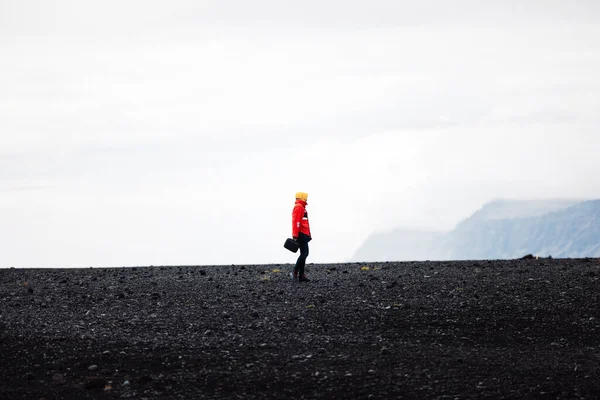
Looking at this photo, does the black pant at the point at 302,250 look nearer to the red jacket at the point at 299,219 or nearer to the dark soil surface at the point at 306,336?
the red jacket at the point at 299,219

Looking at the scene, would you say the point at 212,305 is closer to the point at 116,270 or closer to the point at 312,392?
the point at 312,392

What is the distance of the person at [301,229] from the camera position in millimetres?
26828

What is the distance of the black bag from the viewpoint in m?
26.8

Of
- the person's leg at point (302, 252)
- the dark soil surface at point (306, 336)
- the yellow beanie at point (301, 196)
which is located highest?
the yellow beanie at point (301, 196)

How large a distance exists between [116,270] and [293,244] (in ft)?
30.6

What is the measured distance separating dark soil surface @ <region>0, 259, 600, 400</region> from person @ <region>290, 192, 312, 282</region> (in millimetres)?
643

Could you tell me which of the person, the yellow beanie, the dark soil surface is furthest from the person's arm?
the dark soil surface

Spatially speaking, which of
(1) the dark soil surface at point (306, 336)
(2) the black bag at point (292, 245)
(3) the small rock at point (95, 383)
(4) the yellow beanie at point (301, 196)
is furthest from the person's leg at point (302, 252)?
(3) the small rock at point (95, 383)

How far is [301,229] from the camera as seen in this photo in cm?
2695

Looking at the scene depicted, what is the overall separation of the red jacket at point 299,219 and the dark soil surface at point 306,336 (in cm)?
171

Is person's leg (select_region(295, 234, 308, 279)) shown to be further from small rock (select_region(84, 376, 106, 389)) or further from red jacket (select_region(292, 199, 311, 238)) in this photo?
small rock (select_region(84, 376, 106, 389))

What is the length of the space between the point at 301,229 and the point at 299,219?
0.34m

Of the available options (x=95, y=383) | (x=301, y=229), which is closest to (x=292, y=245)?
(x=301, y=229)

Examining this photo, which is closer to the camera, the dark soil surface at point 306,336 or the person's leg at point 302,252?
the dark soil surface at point 306,336
